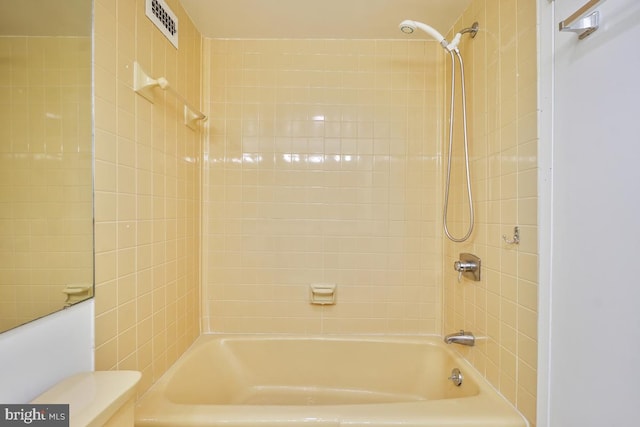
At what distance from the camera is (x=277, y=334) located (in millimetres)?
1730

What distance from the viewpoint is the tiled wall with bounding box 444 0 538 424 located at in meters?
0.98

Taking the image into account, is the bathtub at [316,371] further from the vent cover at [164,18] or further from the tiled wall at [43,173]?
the vent cover at [164,18]

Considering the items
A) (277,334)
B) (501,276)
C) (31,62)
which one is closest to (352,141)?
(501,276)

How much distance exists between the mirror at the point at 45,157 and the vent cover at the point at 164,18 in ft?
1.22

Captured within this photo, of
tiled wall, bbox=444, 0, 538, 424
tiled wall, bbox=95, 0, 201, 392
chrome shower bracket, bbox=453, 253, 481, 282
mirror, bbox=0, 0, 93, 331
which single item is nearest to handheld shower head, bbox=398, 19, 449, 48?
tiled wall, bbox=444, 0, 538, 424

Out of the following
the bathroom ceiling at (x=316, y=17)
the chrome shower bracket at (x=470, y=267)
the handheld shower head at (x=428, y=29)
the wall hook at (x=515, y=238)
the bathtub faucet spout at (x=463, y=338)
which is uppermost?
the bathroom ceiling at (x=316, y=17)

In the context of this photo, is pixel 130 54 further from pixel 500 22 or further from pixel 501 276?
pixel 501 276

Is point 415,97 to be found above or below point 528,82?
above

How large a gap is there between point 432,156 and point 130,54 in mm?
1568

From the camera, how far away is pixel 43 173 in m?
0.74

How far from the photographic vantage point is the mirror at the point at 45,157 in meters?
0.66

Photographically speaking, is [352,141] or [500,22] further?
[352,141]

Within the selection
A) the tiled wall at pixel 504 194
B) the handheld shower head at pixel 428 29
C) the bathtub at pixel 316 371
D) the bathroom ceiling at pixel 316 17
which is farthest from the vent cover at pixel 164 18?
the bathtub at pixel 316 371

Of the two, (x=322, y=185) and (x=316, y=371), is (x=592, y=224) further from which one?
(x=316, y=371)
